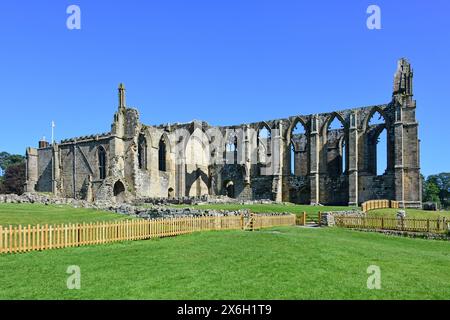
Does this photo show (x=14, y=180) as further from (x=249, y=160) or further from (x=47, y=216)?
(x=47, y=216)

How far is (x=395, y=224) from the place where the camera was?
24500 mm

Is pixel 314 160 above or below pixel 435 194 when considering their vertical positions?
above

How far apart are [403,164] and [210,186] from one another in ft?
83.9

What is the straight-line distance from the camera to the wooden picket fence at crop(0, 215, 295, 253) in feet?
43.7

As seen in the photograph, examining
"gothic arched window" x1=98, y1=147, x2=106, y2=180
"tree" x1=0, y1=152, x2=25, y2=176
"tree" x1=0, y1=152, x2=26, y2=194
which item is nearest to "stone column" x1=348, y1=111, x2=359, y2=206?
"gothic arched window" x1=98, y1=147, x2=106, y2=180

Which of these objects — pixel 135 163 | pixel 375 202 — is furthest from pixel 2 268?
pixel 135 163

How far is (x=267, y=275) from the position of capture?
864cm

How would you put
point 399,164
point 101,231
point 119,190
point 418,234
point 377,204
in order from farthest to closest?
point 119,190
point 399,164
point 377,204
point 418,234
point 101,231

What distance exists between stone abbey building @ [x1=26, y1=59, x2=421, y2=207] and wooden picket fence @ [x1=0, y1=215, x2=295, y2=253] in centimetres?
2383

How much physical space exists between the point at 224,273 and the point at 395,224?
19.2 metres

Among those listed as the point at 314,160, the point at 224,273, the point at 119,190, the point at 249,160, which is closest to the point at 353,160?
the point at 314,160

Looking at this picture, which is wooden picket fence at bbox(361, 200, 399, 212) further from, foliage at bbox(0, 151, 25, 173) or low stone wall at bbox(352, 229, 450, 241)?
foliage at bbox(0, 151, 25, 173)

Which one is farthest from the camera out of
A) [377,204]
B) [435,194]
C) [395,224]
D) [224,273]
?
[435,194]

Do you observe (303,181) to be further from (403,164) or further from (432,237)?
(432,237)
